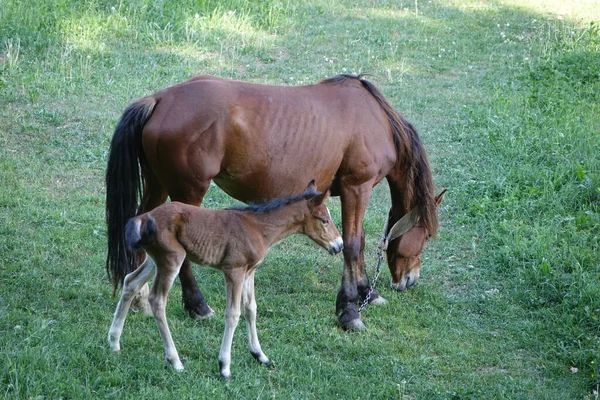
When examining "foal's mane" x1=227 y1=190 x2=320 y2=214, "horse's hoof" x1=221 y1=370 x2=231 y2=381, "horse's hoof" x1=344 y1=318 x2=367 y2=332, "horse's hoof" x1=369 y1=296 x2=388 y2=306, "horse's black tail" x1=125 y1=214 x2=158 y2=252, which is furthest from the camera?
"horse's hoof" x1=369 y1=296 x2=388 y2=306

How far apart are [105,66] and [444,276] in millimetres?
6430

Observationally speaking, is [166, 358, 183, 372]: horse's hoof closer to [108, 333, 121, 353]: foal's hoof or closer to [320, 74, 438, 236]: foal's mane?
[108, 333, 121, 353]: foal's hoof

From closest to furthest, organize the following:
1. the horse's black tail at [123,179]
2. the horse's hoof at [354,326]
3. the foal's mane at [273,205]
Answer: the foal's mane at [273,205] → the horse's black tail at [123,179] → the horse's hoof at [354,326]

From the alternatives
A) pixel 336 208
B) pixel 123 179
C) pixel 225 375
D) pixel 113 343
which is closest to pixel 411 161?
pixel 336 208

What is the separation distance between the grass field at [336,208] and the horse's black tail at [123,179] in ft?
1.40

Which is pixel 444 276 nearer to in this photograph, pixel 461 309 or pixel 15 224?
pixel 461 309

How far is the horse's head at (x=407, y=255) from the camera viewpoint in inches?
260

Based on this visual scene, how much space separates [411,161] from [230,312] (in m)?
2.27

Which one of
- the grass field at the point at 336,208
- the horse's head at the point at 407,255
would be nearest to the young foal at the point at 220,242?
the grass field at the point at 336,208

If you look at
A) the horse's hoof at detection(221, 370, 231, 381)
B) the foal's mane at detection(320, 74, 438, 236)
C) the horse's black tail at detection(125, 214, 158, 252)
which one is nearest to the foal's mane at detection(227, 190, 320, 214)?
the horse's black tail at detection(125, 214, 158, 252)

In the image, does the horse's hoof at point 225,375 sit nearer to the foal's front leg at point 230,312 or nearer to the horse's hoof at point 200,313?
the foal's front leg at point 230,312

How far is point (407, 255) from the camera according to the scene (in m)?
6.63

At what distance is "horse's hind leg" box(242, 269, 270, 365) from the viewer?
16.8 feet

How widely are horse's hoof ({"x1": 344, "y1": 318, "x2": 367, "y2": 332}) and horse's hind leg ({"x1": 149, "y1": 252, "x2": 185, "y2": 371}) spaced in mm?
1524
